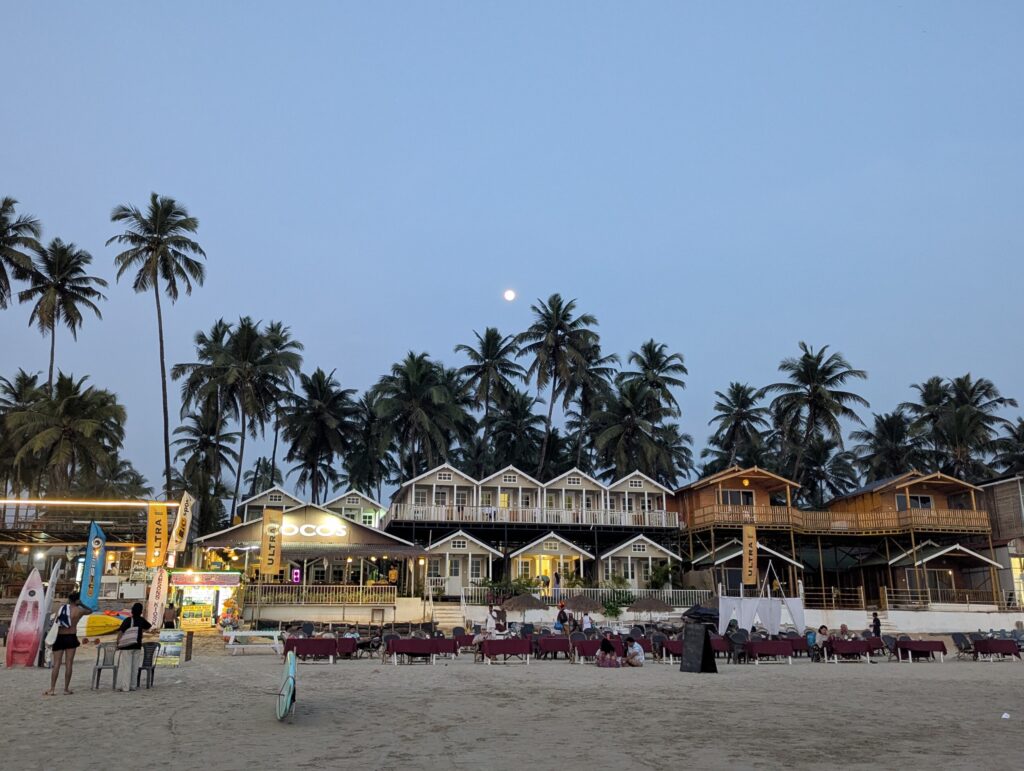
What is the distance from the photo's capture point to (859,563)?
145 feet

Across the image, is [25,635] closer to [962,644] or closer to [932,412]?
[962,644]

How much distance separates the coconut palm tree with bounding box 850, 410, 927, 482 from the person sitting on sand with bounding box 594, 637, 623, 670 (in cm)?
4169

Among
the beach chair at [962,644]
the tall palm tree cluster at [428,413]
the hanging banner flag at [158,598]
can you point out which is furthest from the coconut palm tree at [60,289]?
the beach chair at [962,644]

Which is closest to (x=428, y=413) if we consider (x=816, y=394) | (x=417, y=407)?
(x=417, y=407)

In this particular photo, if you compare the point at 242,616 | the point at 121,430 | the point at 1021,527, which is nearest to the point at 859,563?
the point at 1021,527

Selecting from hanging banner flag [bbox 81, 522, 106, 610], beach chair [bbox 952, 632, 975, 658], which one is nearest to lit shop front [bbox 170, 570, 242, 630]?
hanging banner flag [bbox 81, 522, 106, 610]

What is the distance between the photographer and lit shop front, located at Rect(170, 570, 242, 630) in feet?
97.5

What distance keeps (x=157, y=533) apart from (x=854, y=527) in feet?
104

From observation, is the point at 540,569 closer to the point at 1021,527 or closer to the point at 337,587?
the point at 337,587

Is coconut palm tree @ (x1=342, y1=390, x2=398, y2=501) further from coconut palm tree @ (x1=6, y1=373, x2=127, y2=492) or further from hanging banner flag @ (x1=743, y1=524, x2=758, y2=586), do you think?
hanging banner flag @ (x1=743, y1=524, x2=758, y2=586)

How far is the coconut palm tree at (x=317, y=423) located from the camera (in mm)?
51562

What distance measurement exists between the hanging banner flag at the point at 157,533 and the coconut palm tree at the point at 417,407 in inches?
799

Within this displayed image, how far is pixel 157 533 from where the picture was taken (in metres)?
28.2

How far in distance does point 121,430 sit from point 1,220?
1273 centimetres
